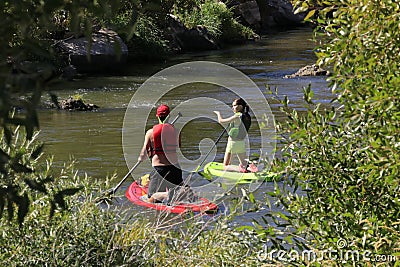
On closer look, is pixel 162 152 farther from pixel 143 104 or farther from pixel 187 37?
pixel 187 37

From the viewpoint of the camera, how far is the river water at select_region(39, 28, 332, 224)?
47.5ft

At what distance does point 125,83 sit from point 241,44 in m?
11.1

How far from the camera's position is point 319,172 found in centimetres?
462

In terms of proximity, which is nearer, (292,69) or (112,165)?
(112,165)

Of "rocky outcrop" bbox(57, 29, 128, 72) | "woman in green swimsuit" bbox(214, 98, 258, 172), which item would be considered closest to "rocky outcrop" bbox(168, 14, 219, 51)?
"rocky outcrop" bbox(57, 29, 128, 72)

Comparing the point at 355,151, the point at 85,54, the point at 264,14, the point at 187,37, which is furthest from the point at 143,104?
the point at 264,14

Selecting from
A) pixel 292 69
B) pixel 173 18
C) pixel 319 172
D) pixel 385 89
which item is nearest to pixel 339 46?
pixel 385 89

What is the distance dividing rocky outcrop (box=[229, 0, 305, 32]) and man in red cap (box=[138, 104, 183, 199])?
980 inches

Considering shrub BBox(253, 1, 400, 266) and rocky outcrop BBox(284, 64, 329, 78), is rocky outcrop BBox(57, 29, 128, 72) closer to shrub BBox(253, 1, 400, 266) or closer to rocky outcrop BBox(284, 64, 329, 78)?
rocky outcrop BBox(284, 64, 329, 78)

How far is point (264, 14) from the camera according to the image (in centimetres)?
3831

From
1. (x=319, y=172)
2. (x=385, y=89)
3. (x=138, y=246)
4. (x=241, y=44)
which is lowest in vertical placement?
(x=241, y=44)

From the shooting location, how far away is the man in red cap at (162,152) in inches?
420

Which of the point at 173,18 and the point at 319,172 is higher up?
the point at 319,172

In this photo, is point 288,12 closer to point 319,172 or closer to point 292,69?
point 292,69
